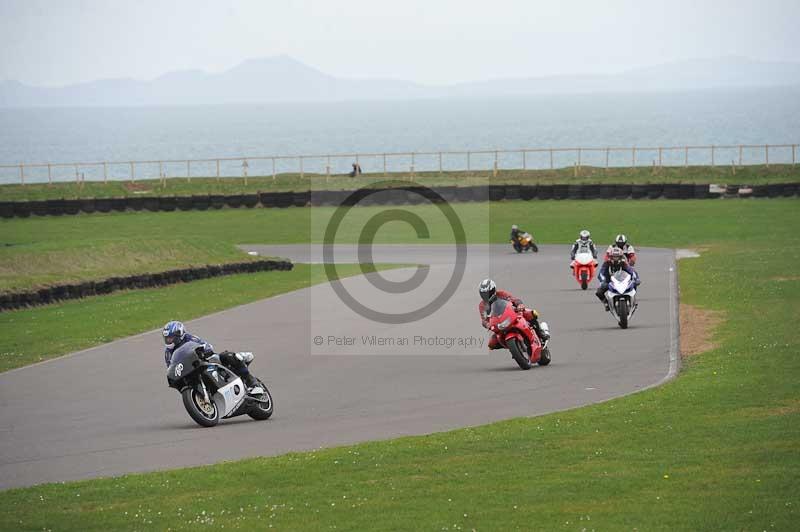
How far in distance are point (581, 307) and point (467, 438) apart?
15.0m

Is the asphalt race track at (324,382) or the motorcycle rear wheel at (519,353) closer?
the asphalt race track at (324,382)

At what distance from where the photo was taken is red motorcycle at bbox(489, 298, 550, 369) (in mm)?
20203

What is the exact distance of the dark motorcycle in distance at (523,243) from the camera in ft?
148

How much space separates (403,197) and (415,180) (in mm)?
8100

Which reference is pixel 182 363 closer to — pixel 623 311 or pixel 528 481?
pixel 528 481

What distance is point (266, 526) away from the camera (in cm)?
1121

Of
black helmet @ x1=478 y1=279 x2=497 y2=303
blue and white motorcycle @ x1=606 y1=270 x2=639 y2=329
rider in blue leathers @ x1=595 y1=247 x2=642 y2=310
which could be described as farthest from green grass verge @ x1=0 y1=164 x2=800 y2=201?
black helmet @ x1=478 y1=279 x2=497 y2=303

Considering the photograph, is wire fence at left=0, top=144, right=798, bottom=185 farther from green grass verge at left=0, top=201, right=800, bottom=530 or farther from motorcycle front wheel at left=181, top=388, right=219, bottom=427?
green grass verge at left=0, top=201, right=800, bottom=530

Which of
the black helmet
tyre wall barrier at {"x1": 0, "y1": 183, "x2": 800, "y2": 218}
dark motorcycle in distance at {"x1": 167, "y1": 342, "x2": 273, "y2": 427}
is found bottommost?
dark motorcycle in distance at {"x1": 167, "y1": 342, "x2": 273, "y2": 427}

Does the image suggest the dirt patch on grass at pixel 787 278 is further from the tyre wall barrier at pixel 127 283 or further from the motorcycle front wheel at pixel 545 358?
the tyre wall barrier at pixel 127 283

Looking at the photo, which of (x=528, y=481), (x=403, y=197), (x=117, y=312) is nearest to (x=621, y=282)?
(x=117, y=312)

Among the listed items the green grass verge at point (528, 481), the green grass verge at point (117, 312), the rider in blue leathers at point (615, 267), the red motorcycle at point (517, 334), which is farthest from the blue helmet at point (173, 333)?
the rider in blue leathers at point (615, 267)

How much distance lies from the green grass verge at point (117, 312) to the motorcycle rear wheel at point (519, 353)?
9.15 meters

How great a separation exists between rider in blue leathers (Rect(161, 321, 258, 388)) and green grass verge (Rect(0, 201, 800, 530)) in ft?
9.39
